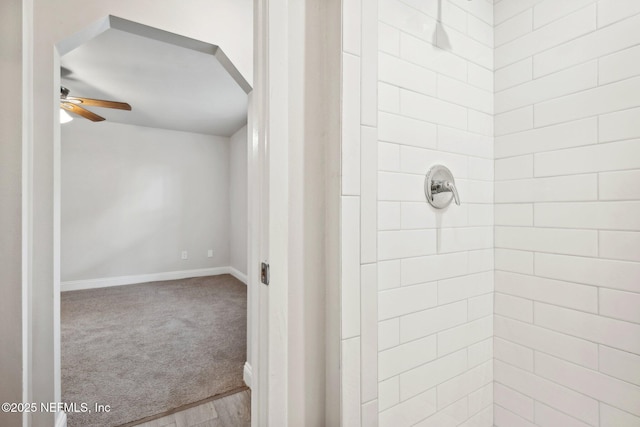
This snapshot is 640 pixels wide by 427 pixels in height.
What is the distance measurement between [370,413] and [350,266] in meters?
0.45

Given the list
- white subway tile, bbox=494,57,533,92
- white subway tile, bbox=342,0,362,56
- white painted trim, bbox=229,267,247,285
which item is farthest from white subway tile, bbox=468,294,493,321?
white painted trim, bbox=229,267,247,285

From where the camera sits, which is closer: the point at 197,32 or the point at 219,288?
the point at 197,32

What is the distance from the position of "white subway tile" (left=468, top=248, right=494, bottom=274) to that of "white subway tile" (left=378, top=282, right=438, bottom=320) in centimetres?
24

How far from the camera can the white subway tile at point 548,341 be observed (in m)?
0.98

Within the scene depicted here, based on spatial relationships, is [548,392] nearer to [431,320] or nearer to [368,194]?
[431,320]

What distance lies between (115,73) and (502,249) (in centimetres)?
338

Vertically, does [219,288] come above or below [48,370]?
below

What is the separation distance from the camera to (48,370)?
1324 mm

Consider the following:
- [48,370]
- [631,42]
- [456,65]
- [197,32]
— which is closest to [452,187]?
[456,65]

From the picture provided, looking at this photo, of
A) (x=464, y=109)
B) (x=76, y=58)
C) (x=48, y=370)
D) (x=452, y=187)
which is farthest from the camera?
(x=76, y=58)

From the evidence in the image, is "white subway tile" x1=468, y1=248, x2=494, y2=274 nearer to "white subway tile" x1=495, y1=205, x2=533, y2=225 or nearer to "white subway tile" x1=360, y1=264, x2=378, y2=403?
"white subway tile" x1=495, y1=205, x2=533, y2=225

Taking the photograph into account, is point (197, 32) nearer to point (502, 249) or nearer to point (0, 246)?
point (0, 246)

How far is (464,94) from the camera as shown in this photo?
3.71 feet

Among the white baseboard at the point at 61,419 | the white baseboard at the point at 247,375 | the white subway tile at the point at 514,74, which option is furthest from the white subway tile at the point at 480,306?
the white baseboard at the point at 61,419
